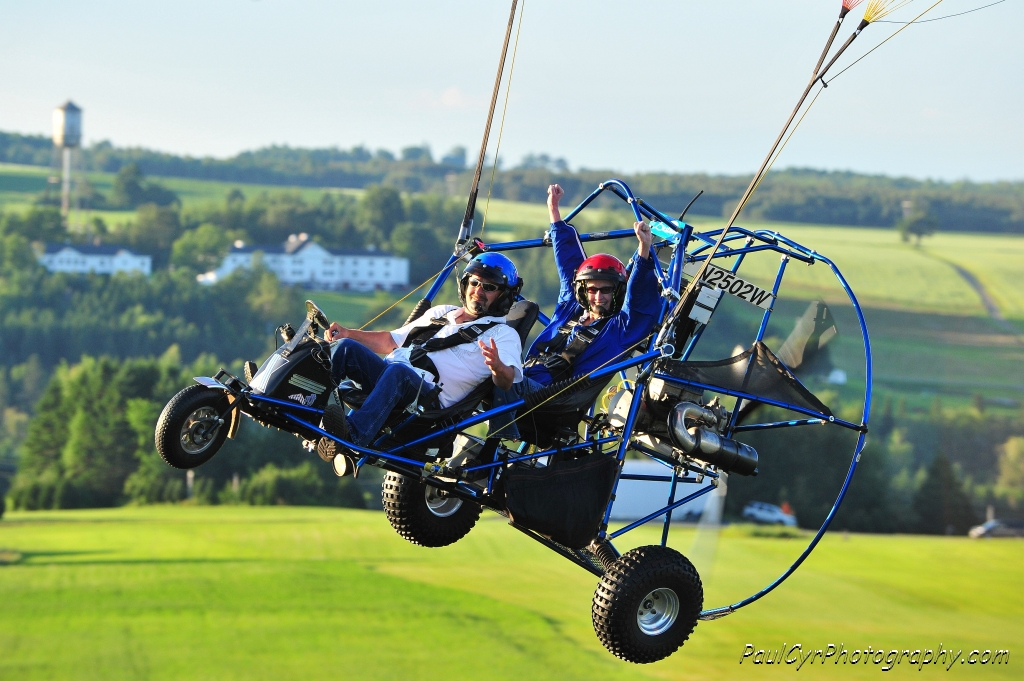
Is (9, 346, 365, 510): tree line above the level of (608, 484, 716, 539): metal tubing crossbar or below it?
below

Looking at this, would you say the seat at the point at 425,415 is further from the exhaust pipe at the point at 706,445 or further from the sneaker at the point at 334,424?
the exhaust pipe at the point at 706,445

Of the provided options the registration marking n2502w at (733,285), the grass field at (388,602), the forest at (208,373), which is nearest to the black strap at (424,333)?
the registration marking n2502w at (733,285)

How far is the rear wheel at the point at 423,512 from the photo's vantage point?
12.5 meters

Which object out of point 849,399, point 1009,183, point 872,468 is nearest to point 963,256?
point 1009,183

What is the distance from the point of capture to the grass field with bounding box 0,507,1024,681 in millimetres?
71188

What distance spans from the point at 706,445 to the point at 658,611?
1.47m

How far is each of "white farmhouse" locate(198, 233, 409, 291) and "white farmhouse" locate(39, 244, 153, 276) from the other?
944 cm

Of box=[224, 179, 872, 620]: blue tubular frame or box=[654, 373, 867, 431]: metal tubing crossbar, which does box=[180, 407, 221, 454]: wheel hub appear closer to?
box=[224, 179, 872, 620]: blue tubular frame

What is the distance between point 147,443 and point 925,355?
88034mm

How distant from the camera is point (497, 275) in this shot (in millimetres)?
10570

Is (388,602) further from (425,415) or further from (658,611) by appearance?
(425,415)

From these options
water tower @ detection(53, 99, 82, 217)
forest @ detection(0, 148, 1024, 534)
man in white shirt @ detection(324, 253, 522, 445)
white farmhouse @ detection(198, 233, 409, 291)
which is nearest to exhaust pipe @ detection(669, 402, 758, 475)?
man in white shirt @ detection(324, 253, 522, 445)

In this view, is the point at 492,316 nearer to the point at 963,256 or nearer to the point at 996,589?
the point at 996,589

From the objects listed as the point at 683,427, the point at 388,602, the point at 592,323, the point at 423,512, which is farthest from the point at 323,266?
the point at 683,427
